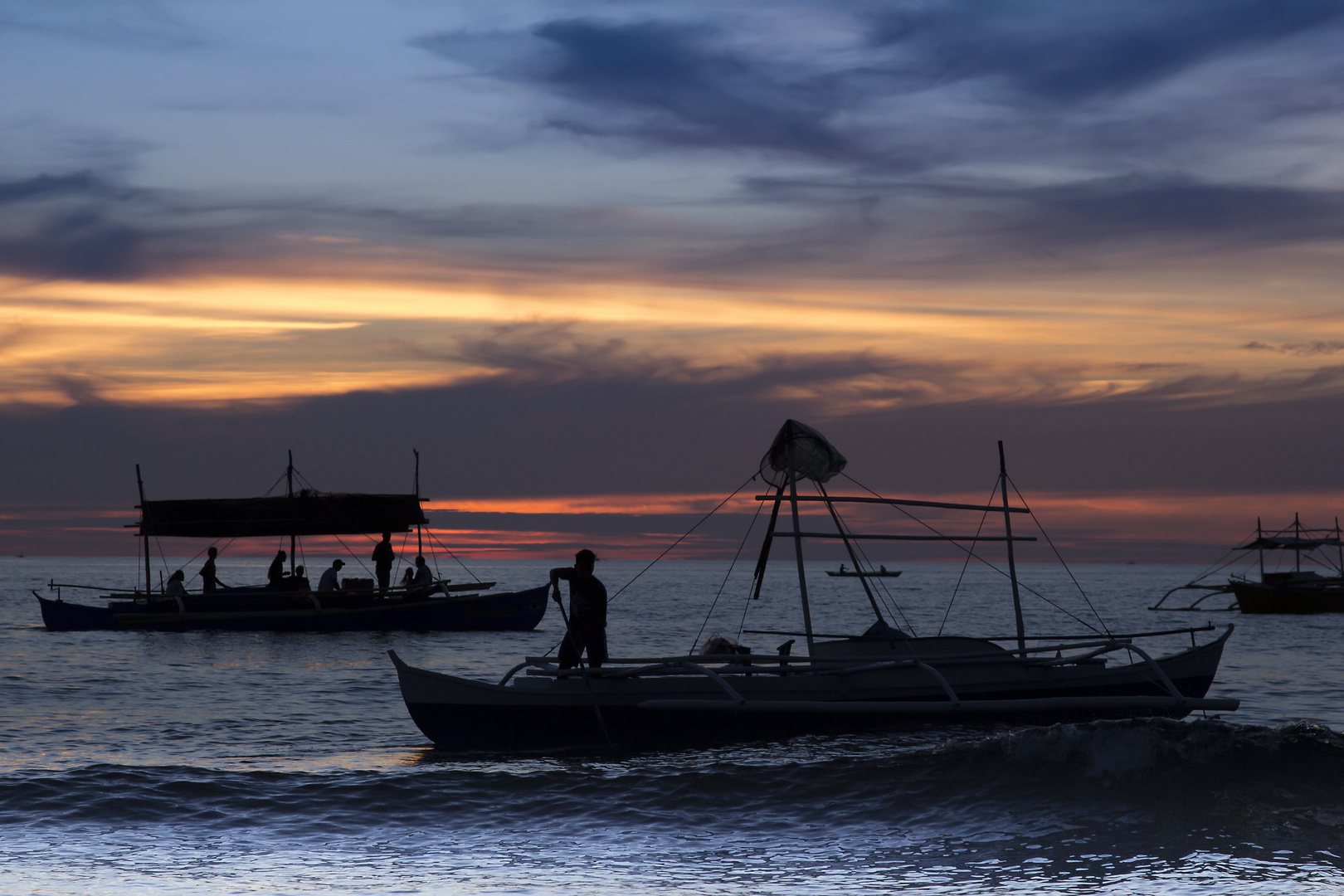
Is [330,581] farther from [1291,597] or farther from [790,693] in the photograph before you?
[1291,597]

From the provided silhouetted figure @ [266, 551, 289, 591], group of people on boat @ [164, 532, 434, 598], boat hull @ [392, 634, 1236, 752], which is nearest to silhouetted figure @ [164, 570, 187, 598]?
group of people on boat @ [164, 532, 434, 598]

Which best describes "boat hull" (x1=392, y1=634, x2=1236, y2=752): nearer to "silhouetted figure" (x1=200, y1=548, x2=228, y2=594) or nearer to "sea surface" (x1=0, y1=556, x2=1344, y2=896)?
"sea surface" (x1=0, y1=556, x2=1344, y2=896)

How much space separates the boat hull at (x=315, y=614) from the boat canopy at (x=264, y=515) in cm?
246

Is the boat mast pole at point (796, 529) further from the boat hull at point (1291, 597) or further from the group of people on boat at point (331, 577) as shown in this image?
the boat hull at point (1291, 597)

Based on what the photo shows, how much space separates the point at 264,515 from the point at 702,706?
30.3 meters

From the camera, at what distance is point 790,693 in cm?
1622

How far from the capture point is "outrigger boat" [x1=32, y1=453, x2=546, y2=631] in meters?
40.5

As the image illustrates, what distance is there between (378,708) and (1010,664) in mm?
12702

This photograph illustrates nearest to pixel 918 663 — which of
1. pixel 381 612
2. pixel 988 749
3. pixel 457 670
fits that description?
pixel 988 749

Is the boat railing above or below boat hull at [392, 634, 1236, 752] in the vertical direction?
above

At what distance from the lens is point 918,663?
53.0 ft

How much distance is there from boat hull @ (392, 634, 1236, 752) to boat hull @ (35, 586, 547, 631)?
2370 cm

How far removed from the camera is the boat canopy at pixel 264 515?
41281 mm

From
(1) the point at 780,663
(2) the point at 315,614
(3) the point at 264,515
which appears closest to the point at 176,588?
(3) the point at 264,515
